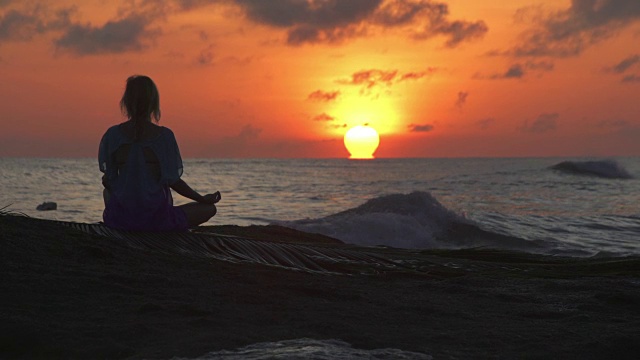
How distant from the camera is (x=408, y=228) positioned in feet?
47.6

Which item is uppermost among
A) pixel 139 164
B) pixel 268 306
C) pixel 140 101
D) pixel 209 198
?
pixel 140 101

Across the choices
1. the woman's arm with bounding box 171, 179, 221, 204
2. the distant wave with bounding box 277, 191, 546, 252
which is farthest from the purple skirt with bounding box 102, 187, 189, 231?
the distant wave with bounding box 277, 191, 546, 252

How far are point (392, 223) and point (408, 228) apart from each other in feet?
1.76

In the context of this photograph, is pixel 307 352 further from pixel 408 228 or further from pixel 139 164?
pixel 408 228

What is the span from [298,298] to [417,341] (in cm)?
107

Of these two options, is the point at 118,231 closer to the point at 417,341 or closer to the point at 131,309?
the point at 131,309

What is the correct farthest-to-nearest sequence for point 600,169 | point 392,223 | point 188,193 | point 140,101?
point 600,169 < point 392,223 < point 188,193 < point 140,101

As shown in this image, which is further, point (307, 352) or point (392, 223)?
point (392, 223)

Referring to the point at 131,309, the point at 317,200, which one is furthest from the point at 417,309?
the point at 317,200

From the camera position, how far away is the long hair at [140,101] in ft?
17.9

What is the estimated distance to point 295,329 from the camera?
331 centimetres

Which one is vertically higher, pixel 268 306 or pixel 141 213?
pixel 141 213

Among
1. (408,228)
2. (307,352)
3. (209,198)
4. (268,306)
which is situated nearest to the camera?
(307,352)

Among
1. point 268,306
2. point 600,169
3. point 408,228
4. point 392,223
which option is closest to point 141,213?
point 268,306
